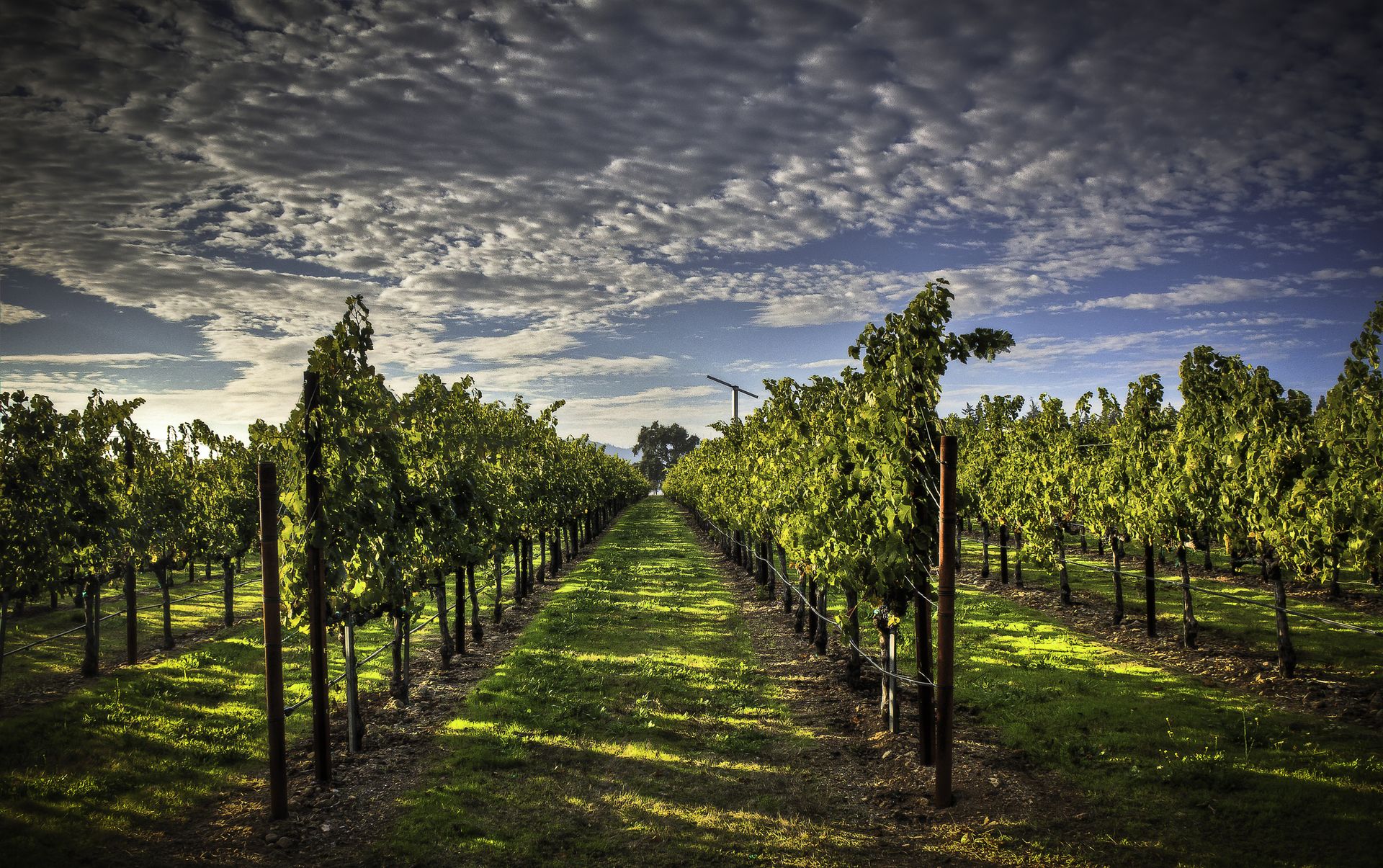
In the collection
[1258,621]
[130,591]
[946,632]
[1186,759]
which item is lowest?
[1258,621]

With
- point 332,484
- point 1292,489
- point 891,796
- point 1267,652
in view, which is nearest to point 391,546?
point 332,484

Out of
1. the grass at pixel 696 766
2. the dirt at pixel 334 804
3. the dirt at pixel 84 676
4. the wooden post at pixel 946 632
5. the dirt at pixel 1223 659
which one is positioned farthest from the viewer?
the dirt at pixel 84 676

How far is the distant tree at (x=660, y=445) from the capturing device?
542ft

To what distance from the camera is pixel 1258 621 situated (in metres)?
16.9

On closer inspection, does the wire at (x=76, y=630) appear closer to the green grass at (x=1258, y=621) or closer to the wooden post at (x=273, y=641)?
the wooden post at (x=273, y=641)

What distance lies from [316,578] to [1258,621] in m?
21.2

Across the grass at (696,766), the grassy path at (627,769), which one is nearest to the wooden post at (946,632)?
the grass at (696,766)

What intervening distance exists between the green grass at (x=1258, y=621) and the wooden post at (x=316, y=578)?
38.8 ft

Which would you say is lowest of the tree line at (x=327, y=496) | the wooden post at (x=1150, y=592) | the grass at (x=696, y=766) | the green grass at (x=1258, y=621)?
the green grass at (x=1258, y=621)

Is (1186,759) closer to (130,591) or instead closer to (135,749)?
(135,749)

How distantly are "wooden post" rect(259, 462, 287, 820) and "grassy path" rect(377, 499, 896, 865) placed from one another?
1540mm

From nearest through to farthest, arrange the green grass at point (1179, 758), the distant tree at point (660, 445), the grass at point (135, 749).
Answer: the green grass at point (1179, 758)
the grass at point (135, 749)
the distant tree at point (660, 445)

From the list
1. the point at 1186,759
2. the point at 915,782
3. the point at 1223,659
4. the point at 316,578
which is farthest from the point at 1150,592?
the point at 316,578

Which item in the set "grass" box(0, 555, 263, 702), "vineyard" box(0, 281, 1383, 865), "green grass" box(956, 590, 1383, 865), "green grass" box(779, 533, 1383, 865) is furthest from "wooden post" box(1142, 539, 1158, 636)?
"grass" box(0, 555, 263, 702)
